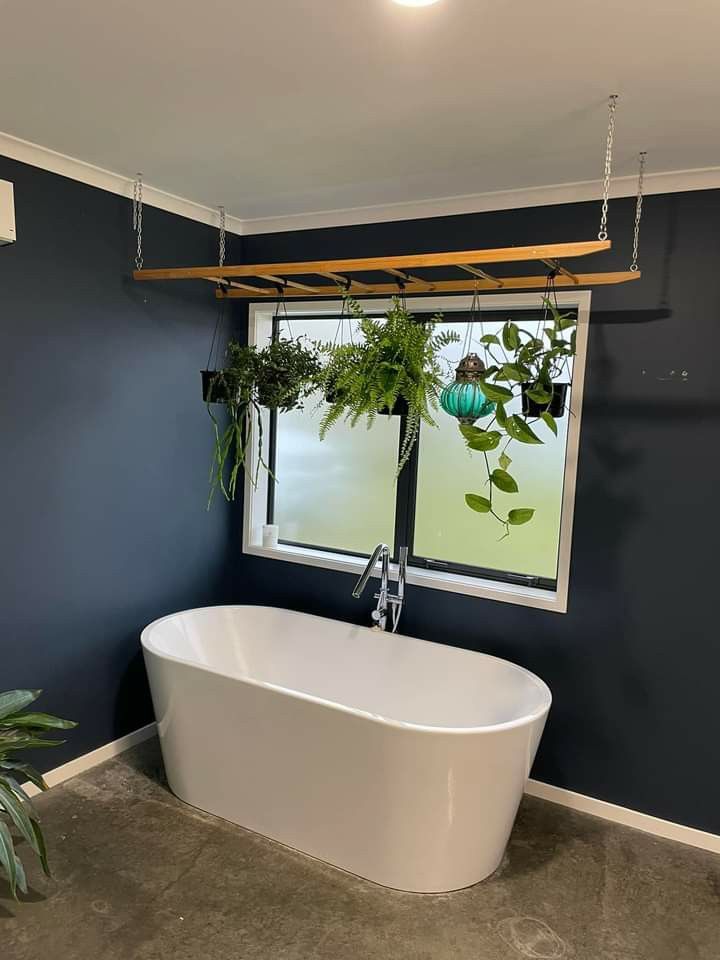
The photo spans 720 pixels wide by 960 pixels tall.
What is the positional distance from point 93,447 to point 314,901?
6.45ft

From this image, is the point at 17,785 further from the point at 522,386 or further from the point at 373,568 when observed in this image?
the point at 522,386

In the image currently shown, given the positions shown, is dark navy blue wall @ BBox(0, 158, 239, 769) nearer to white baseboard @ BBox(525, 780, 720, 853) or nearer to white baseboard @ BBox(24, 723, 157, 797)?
white baseboard @ BBox(24, 723, 157, 797)

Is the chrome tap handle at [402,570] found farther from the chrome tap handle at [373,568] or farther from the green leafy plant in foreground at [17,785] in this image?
the green leafy plant in foreground at [17,785]

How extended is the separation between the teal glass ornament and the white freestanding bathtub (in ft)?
3.48

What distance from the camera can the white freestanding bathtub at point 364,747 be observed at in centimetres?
238

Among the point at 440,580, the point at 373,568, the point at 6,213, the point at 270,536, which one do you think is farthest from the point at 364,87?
the point at 270,536

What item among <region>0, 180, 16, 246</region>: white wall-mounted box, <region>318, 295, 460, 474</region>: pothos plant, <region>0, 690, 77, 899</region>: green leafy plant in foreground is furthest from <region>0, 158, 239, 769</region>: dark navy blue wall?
<region>318, 295, 460, 474</region>: pothos plant

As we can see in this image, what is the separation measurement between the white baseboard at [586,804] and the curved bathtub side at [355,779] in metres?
0.62

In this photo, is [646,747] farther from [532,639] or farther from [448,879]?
[448,879]

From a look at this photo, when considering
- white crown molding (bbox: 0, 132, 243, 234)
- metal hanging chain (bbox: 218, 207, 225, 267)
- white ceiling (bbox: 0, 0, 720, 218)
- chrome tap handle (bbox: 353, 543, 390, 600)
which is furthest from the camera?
metal hanging chain (bbox: 218, 207, 225, 267)

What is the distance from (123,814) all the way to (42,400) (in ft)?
5.52

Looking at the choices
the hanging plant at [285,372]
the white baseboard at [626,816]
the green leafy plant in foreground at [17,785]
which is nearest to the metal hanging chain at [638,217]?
the hanging plant at [285,372]

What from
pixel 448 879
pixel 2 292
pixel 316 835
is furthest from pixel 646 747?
pixel 2 292

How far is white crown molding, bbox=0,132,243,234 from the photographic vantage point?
2663 mm
